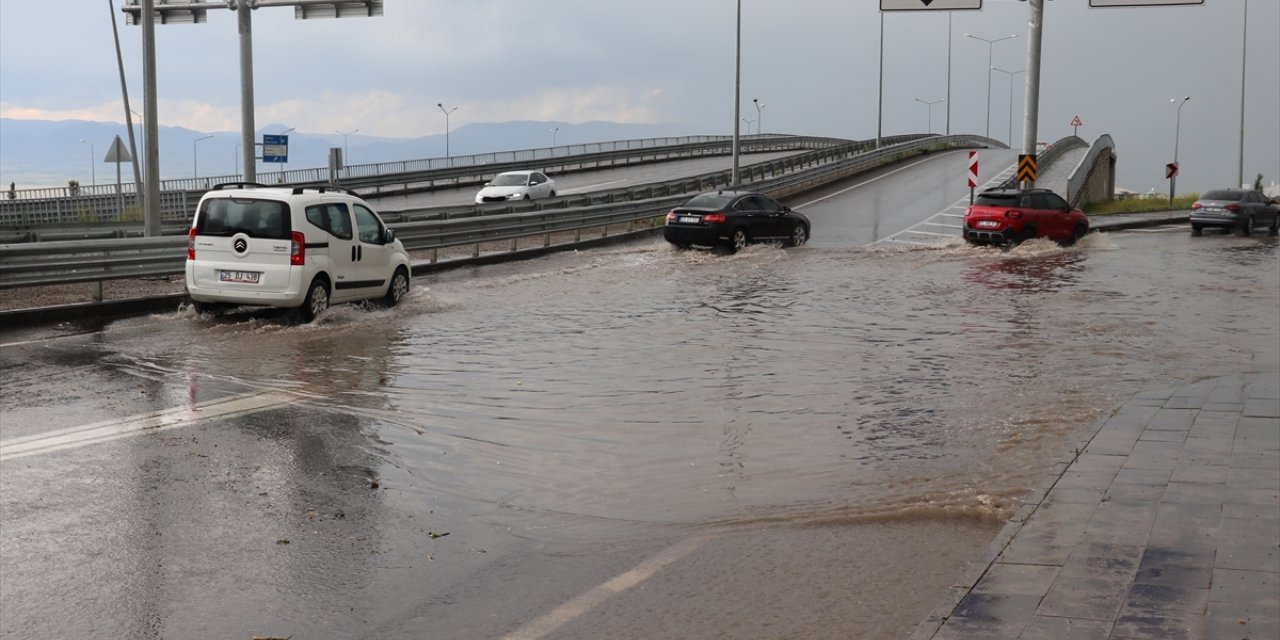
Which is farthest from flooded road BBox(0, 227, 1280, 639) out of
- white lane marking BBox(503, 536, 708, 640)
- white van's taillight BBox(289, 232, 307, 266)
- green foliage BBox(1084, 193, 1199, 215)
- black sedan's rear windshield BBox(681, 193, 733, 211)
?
green foliage BBox(1084, 193, 1199, 215)

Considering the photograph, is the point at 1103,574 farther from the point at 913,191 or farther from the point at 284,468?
the point at 913,191

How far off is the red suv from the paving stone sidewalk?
21.5 metres

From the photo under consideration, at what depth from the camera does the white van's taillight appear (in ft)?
51.3

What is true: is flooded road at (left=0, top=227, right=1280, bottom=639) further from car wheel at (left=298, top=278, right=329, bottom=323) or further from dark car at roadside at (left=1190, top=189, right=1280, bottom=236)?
dark car at roadside at (left=1190, top=189, right=1280, bottom=236)

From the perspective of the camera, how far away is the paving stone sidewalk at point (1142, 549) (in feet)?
17.3

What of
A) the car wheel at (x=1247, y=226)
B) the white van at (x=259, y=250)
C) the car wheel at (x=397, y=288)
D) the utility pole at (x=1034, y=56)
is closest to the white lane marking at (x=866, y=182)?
the utility pole at (x=1034, y=56)

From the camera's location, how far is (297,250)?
51.4 ft

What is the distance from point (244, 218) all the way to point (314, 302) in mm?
1372

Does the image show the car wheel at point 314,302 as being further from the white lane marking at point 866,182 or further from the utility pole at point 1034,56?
the white lane marking at point 866,182

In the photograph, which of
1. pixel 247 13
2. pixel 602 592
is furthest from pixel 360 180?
pixel 602 592

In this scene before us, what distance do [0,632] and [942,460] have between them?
248 inches

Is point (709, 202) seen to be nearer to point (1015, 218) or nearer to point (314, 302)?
point (1015, 218)

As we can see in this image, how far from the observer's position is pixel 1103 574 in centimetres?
600

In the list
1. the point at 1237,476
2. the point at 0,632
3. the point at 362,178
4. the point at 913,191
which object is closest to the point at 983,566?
the point at 1237,476
